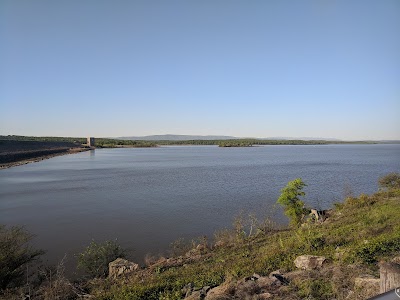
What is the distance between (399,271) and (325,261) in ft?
14.2

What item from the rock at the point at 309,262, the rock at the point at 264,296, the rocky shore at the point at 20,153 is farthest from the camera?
the rocky shore at the point at 20,153

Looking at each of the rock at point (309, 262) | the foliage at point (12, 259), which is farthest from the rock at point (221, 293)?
the foliage at point (12, 259)

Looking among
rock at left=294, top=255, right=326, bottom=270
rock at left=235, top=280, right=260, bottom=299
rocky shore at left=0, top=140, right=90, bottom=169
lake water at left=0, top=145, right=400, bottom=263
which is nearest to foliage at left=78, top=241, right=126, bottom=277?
lake water at left=0, top=145, right=400, bottom=263

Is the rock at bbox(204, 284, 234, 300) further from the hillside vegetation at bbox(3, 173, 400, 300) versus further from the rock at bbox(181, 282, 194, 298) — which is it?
the rock at bbox(181, 282, 194, 298)

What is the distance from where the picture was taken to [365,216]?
12.1m

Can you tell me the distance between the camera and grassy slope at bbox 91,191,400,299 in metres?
5.81

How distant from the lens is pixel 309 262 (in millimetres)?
7215

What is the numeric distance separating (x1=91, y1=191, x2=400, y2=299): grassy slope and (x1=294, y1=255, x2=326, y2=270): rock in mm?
209

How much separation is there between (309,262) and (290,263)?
0.65 metres

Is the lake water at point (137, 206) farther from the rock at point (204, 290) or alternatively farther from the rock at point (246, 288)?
the rock at point (246, 288)

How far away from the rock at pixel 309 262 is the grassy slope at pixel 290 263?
0.21 meters

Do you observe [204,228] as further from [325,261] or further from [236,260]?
[325,261]

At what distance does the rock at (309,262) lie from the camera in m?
7.04

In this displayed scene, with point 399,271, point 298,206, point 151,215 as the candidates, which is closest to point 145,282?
point 399,271
